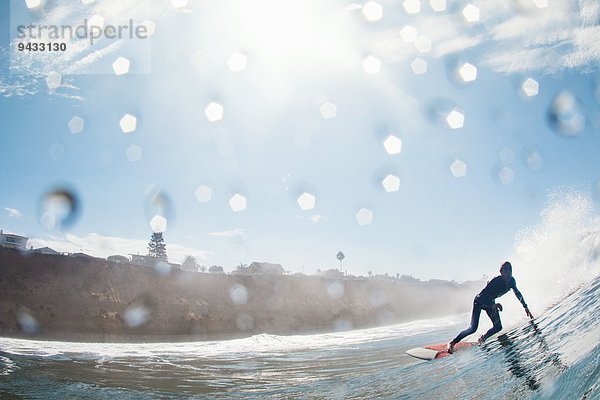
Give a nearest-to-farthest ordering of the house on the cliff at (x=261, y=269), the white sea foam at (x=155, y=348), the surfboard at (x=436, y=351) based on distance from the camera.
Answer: the surfboard at (x=436, y=351) < the white sea foam at (x=155, y=348) < the house on the cliff at (x=261, y=269)

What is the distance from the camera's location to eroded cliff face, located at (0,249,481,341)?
1446 inches

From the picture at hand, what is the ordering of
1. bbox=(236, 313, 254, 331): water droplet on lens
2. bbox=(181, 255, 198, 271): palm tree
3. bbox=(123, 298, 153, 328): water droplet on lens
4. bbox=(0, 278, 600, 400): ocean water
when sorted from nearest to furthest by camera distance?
bbox=(0, 278, 600, 400): ocean water, bbox=(123, 298, 153, 328): water droplet on lens, bbox=(236, 313, 254, 331): water droplet on lens, bbox=(181, 255, 198, 271): palm tree

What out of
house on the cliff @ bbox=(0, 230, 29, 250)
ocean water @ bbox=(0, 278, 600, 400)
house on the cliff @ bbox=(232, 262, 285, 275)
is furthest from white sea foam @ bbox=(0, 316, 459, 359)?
house on the cliff @ bbox=(232, 262, 285, 275)

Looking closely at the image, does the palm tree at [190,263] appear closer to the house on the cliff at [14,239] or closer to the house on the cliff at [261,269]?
the house on the cliff at [261,269]

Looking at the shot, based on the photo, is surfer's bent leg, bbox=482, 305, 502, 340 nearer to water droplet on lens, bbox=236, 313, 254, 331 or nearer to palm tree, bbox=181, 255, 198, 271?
water droplet on lens, bbox=236, 313, 254, 331

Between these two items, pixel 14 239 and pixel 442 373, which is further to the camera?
pixel 14 239

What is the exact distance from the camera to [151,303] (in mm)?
45562

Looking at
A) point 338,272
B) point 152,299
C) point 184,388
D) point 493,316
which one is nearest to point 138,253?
point 152,299

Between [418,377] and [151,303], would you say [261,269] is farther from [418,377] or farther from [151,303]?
[418,377]

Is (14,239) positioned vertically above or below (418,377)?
above

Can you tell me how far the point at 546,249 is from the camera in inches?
802

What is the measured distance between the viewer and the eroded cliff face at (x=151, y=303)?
36.7 m

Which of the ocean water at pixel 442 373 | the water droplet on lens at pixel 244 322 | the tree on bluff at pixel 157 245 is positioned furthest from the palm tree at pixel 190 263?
the ocean water at pixel 442 373

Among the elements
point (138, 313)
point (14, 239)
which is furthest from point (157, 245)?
point (138, 313)
